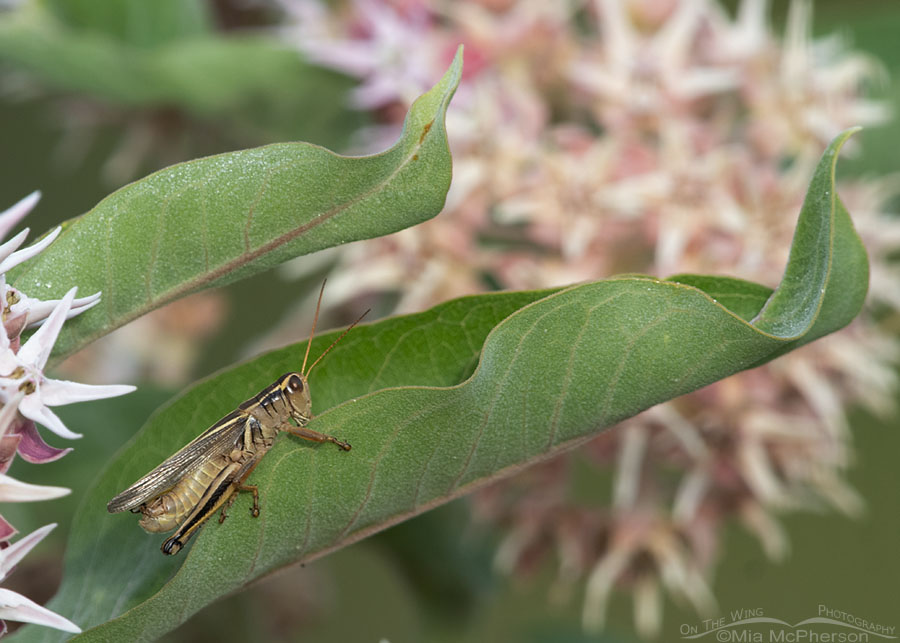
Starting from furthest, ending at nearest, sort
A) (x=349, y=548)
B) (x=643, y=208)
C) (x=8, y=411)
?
(x=349, y=548)
(x=643, y=208)
(x=8, y=411)

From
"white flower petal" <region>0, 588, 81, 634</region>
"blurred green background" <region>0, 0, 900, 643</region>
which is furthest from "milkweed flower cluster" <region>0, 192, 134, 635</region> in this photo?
"blurred green background" <region>0, 0, 900, 643</region>

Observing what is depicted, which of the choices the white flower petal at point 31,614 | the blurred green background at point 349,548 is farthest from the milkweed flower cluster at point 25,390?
the blurred green background at point 349,548

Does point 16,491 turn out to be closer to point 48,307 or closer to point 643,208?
point 48,307

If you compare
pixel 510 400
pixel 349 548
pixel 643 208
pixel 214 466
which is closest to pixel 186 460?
pixel 214 466

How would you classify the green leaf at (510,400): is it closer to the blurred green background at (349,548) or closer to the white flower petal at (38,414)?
the white flower petal at (38,414)

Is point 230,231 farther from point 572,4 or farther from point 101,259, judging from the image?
point 572,4

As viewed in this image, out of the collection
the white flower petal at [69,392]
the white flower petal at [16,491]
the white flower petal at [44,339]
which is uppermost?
the white flower petal at [44,339]

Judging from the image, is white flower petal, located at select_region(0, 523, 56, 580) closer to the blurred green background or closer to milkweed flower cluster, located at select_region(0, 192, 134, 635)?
milkweed flower cluster, located at select_region(0, 192, 134, 635)
